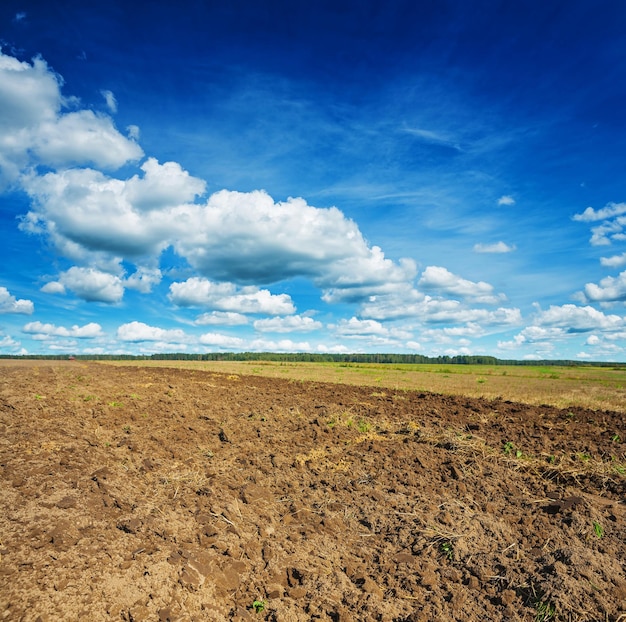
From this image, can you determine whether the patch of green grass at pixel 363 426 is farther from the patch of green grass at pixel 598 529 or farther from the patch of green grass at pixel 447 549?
the patch of green grass at pixel 598 529

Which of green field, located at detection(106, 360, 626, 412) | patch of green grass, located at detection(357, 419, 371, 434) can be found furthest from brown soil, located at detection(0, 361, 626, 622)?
green field, located at detection(106, 360, 626, 412)

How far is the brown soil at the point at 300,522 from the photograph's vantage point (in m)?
4.38

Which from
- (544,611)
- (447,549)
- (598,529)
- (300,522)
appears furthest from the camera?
(300,522)

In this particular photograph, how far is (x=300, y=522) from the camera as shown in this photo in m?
6.52

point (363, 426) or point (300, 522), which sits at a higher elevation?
point (363, 426)

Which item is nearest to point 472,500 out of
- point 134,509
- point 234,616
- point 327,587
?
point 327,587

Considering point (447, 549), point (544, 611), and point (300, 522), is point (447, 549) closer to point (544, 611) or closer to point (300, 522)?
point (544, 611)

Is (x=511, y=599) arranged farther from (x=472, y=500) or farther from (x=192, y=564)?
(x=192, y=564)

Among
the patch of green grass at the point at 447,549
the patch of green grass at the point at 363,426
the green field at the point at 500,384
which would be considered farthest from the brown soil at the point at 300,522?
the green field at the point at 500,384

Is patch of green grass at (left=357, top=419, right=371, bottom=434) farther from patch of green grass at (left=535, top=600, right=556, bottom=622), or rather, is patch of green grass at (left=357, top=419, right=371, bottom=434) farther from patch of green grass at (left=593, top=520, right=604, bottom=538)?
patch of green grass at (left=535, top=600, right=556, bottom=622)

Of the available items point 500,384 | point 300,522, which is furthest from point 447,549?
point 500,384

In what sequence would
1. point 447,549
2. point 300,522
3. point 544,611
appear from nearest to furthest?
point 544,611 → point 447,549 → point 300,522

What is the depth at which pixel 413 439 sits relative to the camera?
36.2 ft

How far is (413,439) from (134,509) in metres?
7.14
